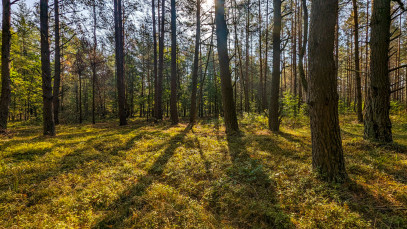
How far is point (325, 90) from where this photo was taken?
3.11 meters

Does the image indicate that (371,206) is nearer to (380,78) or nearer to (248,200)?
(248,200)

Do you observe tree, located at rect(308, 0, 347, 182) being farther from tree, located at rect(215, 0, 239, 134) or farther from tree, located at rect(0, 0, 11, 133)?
tree, located at rect(0, 0, 11, 133)

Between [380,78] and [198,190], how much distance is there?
657 cm

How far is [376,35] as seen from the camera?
5160 millimetres

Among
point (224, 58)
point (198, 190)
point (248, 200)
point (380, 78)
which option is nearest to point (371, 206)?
point (248, 200)

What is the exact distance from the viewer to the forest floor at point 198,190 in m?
2.18

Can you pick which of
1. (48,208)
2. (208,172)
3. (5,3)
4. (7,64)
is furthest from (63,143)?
(5,3)

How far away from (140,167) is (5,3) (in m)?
9.80

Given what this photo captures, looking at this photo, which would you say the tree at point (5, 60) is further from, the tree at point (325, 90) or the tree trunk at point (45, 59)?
the tree at point (325, 90)

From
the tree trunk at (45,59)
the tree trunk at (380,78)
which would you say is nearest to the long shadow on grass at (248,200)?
the tree trunk at (380,78)

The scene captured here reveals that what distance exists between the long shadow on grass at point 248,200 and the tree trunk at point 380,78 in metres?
4.45

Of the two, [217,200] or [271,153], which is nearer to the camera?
[217,200]

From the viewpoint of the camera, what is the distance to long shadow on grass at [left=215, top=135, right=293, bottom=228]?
220cm

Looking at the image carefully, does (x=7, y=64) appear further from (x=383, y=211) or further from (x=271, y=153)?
(x=383, y=211)
